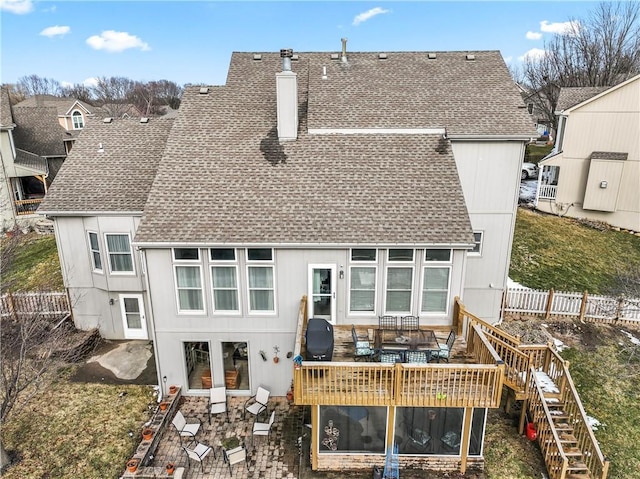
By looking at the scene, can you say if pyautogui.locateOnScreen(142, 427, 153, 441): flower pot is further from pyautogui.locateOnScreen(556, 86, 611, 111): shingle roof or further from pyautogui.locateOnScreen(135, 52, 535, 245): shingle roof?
pyautogui.locateOnScreen(556, 86, 611, 111): shingle roof

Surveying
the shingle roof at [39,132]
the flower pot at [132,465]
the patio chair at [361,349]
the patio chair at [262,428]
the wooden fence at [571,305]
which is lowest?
the flower pot at [132,465]

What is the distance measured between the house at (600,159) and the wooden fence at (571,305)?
37.1 feet

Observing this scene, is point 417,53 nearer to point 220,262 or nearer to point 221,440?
point 220,262

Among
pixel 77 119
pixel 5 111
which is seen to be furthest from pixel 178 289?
pixel 77 119

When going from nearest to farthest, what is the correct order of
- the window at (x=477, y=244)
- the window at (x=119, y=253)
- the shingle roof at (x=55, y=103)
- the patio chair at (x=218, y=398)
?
the patio chair at (x=218, y=398) < the window at (x=119, y=253) < the window at (x=477, y=244) < the shingle roof at (x=55, y=103)

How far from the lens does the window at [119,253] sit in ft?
45.8

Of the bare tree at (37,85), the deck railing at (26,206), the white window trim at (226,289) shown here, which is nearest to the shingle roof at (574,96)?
the white window trim at (226,289)

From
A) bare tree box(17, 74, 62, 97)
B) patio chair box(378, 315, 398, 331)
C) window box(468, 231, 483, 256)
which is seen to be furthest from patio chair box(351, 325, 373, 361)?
bare tree box(17, 74, 62, 97)

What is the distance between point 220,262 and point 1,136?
81.4 ft

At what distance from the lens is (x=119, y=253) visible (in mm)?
14016

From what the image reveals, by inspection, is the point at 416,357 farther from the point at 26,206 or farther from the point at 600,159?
the point at 26,206

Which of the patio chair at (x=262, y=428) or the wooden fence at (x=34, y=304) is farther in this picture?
the wooden fence at (x=34, y=304)

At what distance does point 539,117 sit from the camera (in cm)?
6028

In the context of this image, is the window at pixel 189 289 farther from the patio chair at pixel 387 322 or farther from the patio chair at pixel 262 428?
the patio chair at pixel 387 322
